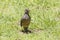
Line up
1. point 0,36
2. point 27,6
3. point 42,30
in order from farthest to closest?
point 27,6, point 42,30, point 0,36

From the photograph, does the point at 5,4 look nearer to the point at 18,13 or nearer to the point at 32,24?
the point at 18,13

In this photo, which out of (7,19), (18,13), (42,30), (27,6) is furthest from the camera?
(27,6)

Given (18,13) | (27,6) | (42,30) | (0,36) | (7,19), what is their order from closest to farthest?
(0,36), (42,30), (7,19), (18,13), (27,6)

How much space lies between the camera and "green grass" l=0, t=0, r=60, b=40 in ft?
28.2

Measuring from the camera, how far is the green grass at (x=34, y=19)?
8607mm

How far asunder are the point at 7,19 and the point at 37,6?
6.62ft

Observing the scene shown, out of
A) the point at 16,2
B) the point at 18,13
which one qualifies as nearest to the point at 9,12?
the point at 18,13

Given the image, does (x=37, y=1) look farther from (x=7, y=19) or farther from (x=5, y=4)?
(x=7, y=19)

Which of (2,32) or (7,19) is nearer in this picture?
(2,32)

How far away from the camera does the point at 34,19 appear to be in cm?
1007

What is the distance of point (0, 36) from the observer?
8516 millimetres

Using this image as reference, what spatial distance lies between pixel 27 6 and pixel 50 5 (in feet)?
3.15

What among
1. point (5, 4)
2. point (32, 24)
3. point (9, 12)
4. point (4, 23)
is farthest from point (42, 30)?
point (5, 4)

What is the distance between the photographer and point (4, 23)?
9.50 m
